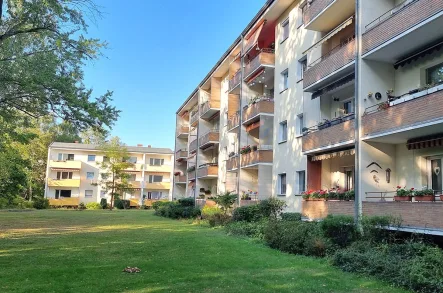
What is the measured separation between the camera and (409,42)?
1375cm

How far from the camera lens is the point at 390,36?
13.8m

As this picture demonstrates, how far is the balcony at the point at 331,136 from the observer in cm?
1586

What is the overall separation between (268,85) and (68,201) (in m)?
49.7

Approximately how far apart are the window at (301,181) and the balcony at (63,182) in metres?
53.9

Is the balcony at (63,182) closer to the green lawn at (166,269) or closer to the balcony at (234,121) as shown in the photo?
the balcony at (234,121)

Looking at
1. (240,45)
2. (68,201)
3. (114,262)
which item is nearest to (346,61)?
(114,262)

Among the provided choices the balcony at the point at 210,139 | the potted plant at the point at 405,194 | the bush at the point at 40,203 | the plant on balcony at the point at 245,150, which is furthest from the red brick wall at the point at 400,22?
the bush at the point at 40,203

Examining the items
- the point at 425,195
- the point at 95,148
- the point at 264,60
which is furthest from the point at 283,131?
the point at 95,148

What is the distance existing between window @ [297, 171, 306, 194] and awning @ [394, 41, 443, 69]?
843 centimetres

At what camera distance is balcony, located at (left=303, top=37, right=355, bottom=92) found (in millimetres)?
16344

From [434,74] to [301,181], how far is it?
9937mm

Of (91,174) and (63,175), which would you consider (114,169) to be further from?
(63,175)

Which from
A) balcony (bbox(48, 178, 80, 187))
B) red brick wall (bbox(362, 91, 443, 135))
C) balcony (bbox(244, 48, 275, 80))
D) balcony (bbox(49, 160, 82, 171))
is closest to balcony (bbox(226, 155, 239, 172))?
balcony (bbox(244, 48, 275, 80))

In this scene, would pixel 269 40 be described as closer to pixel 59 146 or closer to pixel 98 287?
pixel 98 287
